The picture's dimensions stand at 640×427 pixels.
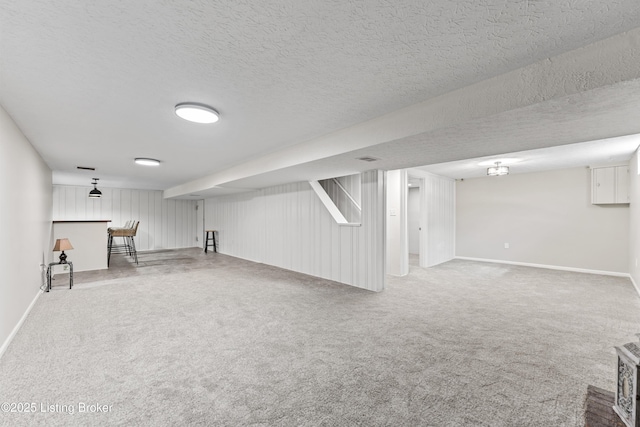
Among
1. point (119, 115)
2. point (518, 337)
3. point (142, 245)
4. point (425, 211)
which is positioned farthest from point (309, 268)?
point (142, 245)

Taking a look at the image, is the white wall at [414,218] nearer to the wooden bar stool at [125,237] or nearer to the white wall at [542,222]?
the white wall at [542,222]

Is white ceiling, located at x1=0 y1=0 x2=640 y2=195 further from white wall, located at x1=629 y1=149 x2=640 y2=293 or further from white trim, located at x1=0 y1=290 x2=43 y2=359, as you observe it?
white wall, located at x1=629 y1=149 x2=640 y2=293

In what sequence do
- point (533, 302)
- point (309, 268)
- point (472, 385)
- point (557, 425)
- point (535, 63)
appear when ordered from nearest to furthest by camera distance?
point (557, 425) < point (535, 63) < point (472, 385) < point (533, 302) < point (309, 268)

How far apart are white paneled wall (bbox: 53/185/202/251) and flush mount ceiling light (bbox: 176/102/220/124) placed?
8342 millimetres

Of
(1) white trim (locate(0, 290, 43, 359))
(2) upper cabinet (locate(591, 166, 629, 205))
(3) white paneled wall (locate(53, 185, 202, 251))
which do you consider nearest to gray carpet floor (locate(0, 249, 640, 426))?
(1) white trim (locate(0, 290, 43, 359))

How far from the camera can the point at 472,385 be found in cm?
184

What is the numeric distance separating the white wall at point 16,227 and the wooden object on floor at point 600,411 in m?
3.85

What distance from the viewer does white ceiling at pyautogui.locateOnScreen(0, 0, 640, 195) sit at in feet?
4.15

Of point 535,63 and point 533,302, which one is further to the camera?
point 533,302

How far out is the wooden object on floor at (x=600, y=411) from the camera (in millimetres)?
953

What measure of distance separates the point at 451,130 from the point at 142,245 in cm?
1015

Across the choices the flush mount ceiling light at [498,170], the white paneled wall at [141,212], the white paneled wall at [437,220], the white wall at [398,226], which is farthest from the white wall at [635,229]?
the white paneled wall at [141,212]

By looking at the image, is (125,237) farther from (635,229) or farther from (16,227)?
(635,229)

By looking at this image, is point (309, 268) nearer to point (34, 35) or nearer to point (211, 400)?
point (211, 400)
